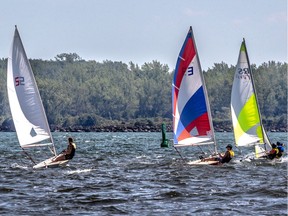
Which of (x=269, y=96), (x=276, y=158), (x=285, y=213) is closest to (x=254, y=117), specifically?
(x=276, y=158)

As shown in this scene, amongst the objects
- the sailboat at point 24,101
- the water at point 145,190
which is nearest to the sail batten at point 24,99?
the sailboat at point 24,101

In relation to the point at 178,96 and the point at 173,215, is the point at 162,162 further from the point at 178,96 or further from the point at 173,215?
the point at 173,215

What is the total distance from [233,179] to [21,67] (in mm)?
10682

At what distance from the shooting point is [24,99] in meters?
38.8

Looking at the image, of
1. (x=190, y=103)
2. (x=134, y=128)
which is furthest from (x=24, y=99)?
(x=134, y=128)

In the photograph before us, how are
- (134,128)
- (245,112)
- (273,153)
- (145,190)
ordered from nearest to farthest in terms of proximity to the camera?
(145,190)
(273,153)
(245,112)
(134,128)

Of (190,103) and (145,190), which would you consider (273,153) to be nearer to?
(190,103)

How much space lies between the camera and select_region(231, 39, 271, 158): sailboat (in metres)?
45.7

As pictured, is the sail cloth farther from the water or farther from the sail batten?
the water

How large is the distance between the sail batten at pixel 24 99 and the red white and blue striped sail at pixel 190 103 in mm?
6266

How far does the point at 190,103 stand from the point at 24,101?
782 cm

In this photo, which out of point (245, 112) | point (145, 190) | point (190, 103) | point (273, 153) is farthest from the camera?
point (245, 112)

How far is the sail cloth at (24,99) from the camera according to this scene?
38188 mm

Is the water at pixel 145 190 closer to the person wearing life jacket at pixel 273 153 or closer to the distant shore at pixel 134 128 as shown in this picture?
the person wearing life jacket at pixel 273 153
